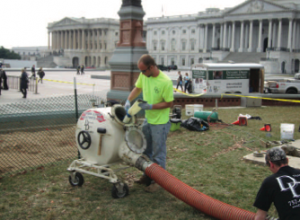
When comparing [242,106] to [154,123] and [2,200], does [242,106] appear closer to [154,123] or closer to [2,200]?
[154,123]

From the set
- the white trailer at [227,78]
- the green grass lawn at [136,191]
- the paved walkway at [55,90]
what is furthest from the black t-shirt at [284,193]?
the white trailer at [227,78]

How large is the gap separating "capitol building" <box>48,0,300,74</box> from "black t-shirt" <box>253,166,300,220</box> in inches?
2801

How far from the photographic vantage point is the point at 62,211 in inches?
187

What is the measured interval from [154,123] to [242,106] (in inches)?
584

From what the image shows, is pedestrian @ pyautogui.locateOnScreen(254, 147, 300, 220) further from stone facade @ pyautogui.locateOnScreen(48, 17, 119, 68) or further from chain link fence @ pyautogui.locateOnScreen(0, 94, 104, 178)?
stone facade @ pyautogui.locateOnScreen(48, 17, 119, 68)

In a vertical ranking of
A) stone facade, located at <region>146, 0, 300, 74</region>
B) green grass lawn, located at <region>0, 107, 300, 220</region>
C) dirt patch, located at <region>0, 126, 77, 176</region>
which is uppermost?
stone facade, located at <region>146, 0, 300, 74</region>

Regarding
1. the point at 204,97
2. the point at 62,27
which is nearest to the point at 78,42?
the point at 62,27

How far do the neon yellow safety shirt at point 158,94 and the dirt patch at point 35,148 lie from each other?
314cm

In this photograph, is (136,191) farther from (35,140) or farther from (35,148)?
(35,140)

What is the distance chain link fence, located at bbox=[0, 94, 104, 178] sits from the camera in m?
7.23

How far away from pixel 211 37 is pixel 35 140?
93985 mm

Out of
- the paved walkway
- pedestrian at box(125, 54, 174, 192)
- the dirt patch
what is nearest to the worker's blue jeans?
pedestrian at box(125, 54, 174, 192)

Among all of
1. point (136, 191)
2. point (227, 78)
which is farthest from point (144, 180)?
point (227, 78)

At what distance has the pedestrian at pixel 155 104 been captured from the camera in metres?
5.18
